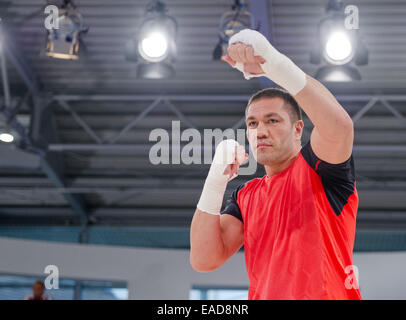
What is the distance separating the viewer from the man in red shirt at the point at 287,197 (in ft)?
4.55

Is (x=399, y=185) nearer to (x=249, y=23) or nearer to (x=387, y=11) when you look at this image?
→ (x=387, y=11)

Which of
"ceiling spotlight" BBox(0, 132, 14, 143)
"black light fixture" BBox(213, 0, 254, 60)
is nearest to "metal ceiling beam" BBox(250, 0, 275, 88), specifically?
"black light fixture" BBox(213, 0, 254, 60)

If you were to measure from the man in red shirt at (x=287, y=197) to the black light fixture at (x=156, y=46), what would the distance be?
248 cm

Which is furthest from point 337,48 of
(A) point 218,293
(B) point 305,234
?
(A) point 218,293

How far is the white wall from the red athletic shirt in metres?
5.75

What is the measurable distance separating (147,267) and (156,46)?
420cm

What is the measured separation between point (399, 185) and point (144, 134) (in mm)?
3756

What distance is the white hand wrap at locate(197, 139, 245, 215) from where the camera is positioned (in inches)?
62.9

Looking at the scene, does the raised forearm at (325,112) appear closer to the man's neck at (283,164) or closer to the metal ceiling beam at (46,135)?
the man's neck at (283,164)

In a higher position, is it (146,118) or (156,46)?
(146,118)

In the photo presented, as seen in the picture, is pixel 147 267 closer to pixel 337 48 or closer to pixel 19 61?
pixel 19 61

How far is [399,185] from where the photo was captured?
7.69m

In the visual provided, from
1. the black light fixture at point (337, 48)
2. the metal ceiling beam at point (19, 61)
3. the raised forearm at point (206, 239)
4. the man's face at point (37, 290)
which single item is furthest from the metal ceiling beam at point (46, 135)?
the raised forearm at point (206, 239)

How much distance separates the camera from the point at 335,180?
4.88ft
